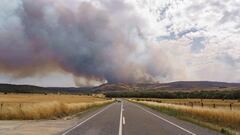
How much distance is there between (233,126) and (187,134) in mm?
6181

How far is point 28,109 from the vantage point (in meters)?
30.6

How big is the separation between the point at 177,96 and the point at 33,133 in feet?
562

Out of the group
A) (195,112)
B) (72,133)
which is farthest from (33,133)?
(195,112)

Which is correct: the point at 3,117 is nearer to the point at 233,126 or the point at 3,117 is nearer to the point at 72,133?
the point at 72,133

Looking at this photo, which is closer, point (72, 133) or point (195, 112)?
point (72, 133)

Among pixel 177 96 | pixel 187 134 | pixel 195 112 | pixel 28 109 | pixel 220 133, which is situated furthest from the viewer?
pixel 177 96

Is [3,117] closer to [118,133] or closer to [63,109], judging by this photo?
[63,109]

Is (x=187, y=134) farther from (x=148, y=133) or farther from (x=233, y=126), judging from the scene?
(x=233, y=126)

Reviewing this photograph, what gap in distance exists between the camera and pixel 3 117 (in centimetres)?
2858

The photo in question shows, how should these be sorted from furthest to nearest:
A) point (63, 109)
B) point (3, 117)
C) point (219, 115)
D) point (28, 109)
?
1. point (63, 109)
2. point (28, 109)
3. point (3, 117)
4. point (219, 115)

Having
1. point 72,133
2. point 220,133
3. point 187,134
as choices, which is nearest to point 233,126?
point 220,133

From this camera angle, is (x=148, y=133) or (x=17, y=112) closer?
(x=148, y=133)

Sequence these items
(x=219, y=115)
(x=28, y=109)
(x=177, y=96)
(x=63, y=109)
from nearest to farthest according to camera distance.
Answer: (x=219, y=115), (x=28, y=109), (x=63, y=109), (x=177, y=96)

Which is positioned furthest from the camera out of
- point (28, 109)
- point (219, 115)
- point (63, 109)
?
point (63, 109)
